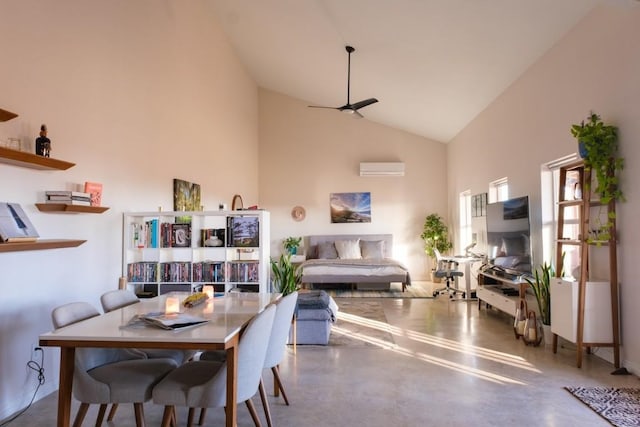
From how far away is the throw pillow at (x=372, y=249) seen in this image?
8391mm

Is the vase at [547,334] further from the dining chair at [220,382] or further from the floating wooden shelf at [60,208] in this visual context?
the floating wooden shelf at [60,208]

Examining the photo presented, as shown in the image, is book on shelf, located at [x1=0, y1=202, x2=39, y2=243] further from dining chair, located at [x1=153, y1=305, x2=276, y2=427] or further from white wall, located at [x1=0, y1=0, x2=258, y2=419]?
dining chair, located at [x1=153, y1=305, x2=276, y2=427]

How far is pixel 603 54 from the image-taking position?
130 inches

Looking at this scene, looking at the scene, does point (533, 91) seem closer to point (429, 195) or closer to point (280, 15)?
point (280, 15)

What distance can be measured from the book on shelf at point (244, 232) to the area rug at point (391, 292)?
3416mm

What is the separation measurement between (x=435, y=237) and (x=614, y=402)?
583 centimetres

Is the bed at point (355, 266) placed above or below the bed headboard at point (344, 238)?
below

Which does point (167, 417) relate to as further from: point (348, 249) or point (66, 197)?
point (348, 249)

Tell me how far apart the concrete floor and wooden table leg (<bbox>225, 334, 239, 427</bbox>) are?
70 centimetres

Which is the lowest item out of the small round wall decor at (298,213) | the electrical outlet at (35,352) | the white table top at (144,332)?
the electrical outlet at (35,352)

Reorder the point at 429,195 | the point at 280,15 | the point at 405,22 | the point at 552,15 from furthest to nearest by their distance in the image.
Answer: the point at 429,195 < the point at 280,15 < the point at 405,22 < the point at 552,15

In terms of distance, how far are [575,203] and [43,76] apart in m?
4.39

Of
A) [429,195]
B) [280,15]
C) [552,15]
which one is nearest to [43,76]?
[280,15]

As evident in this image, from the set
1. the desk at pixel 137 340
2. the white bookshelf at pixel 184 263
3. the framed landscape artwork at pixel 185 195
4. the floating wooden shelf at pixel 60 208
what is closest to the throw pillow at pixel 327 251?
the framed landscape artwork at pixel 185 195
